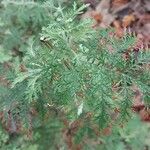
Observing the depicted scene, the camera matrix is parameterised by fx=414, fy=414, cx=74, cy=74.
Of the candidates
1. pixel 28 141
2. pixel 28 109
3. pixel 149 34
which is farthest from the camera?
pixel 149 34

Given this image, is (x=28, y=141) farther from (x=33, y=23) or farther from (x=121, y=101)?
(x=121, y=101)

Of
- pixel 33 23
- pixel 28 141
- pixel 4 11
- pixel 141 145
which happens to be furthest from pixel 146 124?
pixel 4 11

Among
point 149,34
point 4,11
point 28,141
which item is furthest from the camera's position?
point 149,34

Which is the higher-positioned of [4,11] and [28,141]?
[4,11]

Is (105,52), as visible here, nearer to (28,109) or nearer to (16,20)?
(28,109)

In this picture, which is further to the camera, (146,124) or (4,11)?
(4,11)

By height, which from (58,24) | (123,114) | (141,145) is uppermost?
(58,24)

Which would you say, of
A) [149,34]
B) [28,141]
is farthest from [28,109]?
[149,34]

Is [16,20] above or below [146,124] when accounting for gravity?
above

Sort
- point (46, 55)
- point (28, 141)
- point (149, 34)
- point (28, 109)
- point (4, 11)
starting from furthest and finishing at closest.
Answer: point (149, 34)
point (4, 11)
point (28, 141)
point (28, 109)
point (46, 55)
